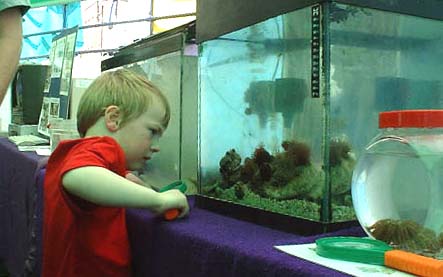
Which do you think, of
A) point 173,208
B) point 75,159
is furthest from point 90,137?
point 173,208

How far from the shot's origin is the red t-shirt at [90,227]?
0.91 m

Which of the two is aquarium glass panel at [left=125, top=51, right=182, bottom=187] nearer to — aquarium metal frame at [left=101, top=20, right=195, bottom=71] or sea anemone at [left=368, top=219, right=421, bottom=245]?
aquarium metal frame at [left=101, top=20, right=195, bottom=71]

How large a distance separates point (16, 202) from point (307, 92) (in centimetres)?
154

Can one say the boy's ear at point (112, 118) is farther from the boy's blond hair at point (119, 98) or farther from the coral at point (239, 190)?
the coral at point (239, 190)

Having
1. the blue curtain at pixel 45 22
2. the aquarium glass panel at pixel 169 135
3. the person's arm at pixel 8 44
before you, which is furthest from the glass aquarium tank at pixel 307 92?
the blue curtain at pixel 45 22

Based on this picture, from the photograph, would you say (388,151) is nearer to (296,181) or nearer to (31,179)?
(296,181)

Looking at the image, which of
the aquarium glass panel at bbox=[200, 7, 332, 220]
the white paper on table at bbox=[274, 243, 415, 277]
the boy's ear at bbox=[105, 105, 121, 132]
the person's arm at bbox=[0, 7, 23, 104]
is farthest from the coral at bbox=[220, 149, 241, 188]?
the person's arm at bbox=[0, 7, 23, 104]

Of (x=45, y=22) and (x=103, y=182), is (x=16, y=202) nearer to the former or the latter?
(x=103, y=182)

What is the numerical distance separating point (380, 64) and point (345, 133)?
145 mm

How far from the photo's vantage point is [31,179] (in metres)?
1.65

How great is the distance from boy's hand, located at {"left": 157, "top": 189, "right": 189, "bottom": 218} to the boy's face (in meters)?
0.15

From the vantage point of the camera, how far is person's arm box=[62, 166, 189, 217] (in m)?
0.85

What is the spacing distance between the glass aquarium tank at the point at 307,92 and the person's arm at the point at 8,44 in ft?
1.73

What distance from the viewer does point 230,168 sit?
1.02 metres
